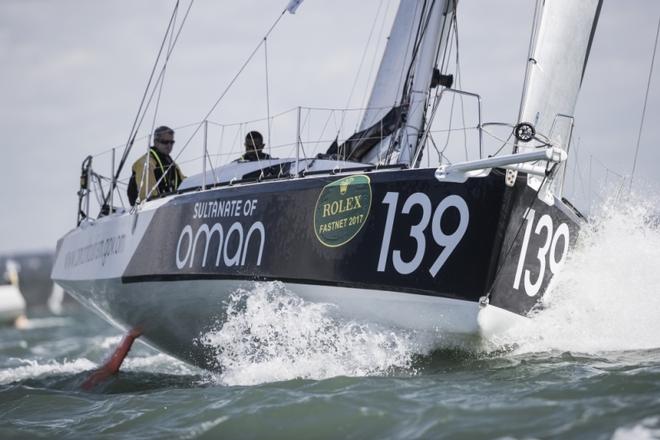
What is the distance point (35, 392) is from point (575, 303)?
4.11 m

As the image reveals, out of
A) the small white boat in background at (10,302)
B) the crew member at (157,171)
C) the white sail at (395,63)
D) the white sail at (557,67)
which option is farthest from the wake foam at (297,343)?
the small white boat in background at (10,302)

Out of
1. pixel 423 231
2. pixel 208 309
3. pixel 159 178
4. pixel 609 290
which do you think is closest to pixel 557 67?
pixel 423 231

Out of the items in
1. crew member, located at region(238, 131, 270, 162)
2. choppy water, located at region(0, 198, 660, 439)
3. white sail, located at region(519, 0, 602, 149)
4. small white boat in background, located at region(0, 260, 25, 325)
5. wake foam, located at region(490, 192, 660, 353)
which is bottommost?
small white boat in background, located at region(0, 260, 25, 325)

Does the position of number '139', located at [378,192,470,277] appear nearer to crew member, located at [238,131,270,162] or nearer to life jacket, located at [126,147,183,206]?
crew member, located at [238,131,270,162]

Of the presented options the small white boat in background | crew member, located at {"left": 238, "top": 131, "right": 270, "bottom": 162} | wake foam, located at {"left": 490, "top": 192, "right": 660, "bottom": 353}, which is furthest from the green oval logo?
the small white boat in background

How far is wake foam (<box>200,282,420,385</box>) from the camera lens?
5836 mm

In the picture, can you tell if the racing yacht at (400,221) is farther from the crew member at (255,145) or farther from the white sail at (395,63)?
the crew member at (255,145)

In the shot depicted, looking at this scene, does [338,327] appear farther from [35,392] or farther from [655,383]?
[35,392]

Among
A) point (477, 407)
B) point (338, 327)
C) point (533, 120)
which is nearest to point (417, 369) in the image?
point (338, 327)

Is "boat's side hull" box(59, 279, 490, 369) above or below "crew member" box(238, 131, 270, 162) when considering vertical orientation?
below

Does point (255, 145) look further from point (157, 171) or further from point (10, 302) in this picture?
point (10, 302)

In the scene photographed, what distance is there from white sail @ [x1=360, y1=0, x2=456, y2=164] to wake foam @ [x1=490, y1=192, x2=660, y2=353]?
4.80ft

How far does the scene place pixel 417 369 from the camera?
19.0ft

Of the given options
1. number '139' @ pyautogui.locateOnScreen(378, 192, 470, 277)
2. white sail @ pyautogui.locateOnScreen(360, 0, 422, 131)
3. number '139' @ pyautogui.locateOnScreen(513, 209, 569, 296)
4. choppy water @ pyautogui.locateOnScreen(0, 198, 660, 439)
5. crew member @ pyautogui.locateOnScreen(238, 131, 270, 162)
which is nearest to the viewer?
choppy water @ pyautogui.locateOnScreen(0, 198, 660, 439)
